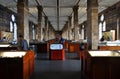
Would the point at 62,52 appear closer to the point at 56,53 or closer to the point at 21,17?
the point at 56,53

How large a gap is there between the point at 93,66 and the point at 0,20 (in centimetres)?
2347

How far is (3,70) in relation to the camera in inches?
297

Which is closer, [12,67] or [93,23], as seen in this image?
[12,67]

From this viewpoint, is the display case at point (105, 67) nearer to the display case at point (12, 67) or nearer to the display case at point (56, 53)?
the display case at point (12, 67)

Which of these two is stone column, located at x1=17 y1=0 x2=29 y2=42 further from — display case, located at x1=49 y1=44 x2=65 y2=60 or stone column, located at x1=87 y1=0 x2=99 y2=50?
stone column, located at x1=87 y1=0 x2=99 y2=50

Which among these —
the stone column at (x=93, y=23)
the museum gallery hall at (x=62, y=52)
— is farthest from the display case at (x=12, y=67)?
the stone column at (x=93, y=23)

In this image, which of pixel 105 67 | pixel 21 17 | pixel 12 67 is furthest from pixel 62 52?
pixel 12 67

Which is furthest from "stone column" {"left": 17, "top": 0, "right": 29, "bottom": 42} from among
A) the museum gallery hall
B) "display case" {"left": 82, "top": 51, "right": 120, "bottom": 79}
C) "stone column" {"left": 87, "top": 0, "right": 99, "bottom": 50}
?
"display case" {"left": 82, "top": 51, "right": 120, "bottom": 79}

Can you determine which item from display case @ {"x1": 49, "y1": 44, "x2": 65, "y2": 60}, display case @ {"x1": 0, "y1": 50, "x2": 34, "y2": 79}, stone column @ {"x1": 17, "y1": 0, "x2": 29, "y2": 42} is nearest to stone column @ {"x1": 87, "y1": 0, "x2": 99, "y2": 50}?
display case @ {"x1": 49, "y1": 44, "x2": 65, "y2": 60}

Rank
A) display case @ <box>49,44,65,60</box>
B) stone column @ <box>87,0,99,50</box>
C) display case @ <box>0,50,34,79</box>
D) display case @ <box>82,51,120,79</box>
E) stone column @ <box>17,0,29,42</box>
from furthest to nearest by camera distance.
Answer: display case @ <box>49,44,65,60</box>
stone column @ <box>17,0,29,42</box>
stone column @ <box>87,0,99,50</box>
display case @ <box>82,51,120,79</box>
display case @ <box>0,50,34,79</box>

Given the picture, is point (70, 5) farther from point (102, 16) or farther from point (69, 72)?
point (69, 72)

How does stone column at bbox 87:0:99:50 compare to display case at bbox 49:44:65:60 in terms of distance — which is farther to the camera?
display case at bbox 49:44:65:60

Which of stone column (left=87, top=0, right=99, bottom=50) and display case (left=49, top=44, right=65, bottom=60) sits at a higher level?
stone column (left=87, top=0, right=99, bottom=50)

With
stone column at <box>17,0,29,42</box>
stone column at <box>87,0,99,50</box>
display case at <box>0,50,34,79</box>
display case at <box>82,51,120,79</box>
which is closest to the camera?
display case at <box>0,50,34,79</box>
